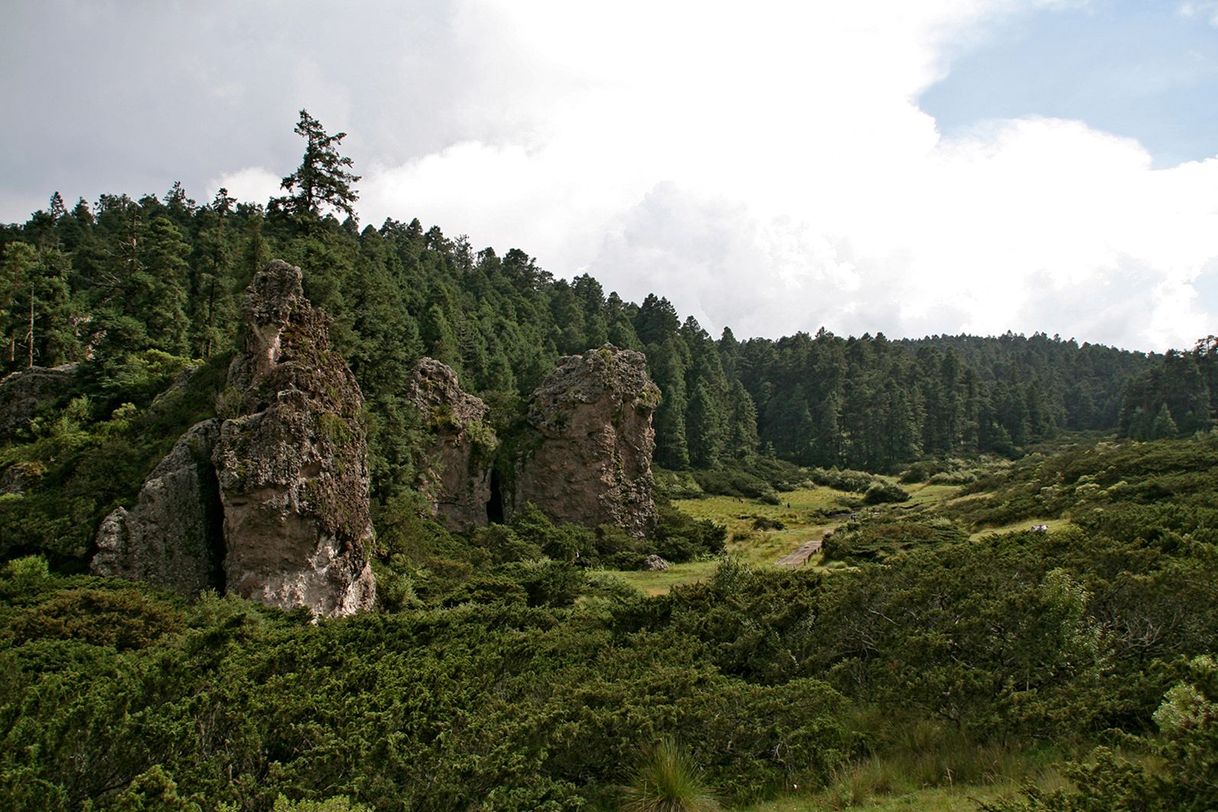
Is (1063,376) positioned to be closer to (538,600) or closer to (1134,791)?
(538,600)

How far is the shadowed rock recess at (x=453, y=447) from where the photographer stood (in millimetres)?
37938

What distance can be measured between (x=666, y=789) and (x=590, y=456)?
107 ft

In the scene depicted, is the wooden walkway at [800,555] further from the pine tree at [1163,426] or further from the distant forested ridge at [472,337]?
the pine tree at [1163,426]

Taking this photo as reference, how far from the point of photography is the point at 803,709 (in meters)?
10.2

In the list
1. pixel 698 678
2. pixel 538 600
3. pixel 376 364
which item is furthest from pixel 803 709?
pixel 376 364

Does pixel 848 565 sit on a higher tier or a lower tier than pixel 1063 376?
lower

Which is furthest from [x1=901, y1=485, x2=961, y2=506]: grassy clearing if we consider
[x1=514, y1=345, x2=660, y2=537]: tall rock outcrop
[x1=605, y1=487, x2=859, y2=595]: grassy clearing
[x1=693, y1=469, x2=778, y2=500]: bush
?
[x1=514, y1=345, x2=660, y2=537]: tall rock outcrop

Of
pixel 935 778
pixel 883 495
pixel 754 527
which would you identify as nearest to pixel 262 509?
pixel 935 778

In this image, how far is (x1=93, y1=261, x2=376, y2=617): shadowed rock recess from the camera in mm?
19516

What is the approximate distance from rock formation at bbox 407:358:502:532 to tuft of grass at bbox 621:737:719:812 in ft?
94.8

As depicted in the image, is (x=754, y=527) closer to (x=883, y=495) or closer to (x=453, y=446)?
(x=883, y=495)

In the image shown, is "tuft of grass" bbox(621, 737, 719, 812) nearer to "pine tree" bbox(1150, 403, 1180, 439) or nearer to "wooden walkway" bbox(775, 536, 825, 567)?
"wooden walkway" bbox(775, 536, 825, 567)

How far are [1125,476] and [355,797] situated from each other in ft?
136

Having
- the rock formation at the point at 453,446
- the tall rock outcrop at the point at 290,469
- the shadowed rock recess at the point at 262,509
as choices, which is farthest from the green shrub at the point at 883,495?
the shadowed rock recess at the point at 262,509
